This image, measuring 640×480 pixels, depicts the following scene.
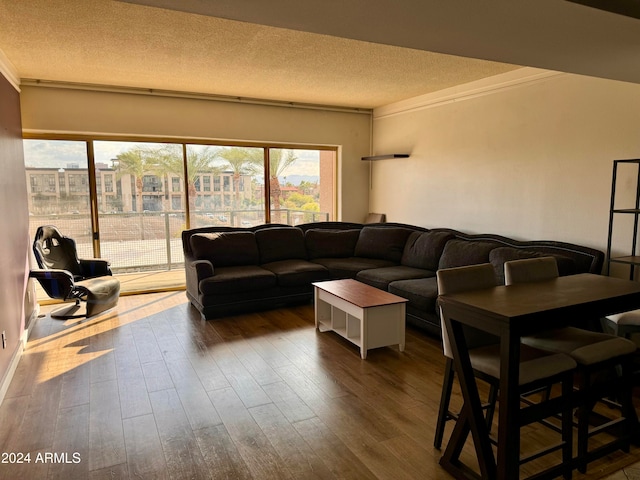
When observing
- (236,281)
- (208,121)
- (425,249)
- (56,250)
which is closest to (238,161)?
(208,121)

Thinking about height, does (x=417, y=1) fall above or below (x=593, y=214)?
above

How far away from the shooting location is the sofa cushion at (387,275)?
4.64 m

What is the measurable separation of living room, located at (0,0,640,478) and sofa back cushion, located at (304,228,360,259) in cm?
99

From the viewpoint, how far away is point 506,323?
1.73 m

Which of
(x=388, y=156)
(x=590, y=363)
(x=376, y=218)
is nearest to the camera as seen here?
(x=590, y=363)

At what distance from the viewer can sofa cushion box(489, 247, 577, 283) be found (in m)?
3.69

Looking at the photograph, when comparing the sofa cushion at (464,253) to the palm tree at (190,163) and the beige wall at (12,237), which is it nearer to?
the palm tree at (190,163)

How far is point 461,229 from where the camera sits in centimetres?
542

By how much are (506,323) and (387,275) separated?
303 cm

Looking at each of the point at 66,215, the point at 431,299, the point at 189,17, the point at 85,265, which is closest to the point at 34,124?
the point at 66,215

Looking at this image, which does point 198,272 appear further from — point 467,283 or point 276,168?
point 467,283

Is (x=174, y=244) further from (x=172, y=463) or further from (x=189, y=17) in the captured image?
(x=172, y=463)

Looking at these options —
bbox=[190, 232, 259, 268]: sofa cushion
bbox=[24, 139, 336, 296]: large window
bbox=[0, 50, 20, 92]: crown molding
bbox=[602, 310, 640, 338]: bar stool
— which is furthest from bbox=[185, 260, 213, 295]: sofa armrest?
bbox=[602, 310, 640, 338]: bar stool

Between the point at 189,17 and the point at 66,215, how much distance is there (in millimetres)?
3575
